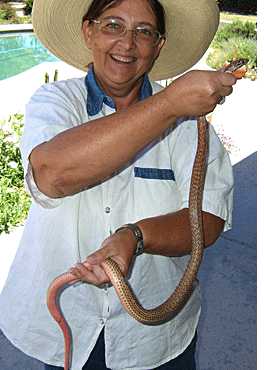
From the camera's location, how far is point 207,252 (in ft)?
14.1

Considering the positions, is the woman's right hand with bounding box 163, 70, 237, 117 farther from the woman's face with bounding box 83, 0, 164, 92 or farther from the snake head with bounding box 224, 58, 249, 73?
the woman's face with bounding box 83, 0, 164, 92

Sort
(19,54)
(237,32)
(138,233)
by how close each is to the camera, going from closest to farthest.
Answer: (138,233)
(19,54)
(237,32)

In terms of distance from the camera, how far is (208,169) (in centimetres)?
172

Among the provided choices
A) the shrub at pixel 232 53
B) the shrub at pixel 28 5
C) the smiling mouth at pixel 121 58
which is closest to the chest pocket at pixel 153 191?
the smiling mouth at pixel 121 58

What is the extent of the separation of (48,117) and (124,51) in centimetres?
40

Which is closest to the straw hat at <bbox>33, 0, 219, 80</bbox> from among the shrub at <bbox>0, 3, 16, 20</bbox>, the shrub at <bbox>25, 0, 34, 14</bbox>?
the shrub at <bbox>0, 3, 16, 20</bbox>

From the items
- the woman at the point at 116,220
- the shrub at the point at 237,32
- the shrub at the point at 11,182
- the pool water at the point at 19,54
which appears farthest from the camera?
the shrub at the point at 237,32

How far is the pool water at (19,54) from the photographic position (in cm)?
1523

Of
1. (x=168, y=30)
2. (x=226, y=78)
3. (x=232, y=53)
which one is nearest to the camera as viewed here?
(x=226, y=78)

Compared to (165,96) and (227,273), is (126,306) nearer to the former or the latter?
(165,96)

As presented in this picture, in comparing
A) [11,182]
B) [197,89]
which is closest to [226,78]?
[197,89]

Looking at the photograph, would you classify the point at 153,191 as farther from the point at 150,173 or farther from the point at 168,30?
the point at 168,30

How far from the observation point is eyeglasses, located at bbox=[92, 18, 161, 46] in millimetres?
1663

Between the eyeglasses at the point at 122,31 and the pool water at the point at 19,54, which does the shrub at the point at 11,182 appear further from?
the pool water at the point at 19,54
